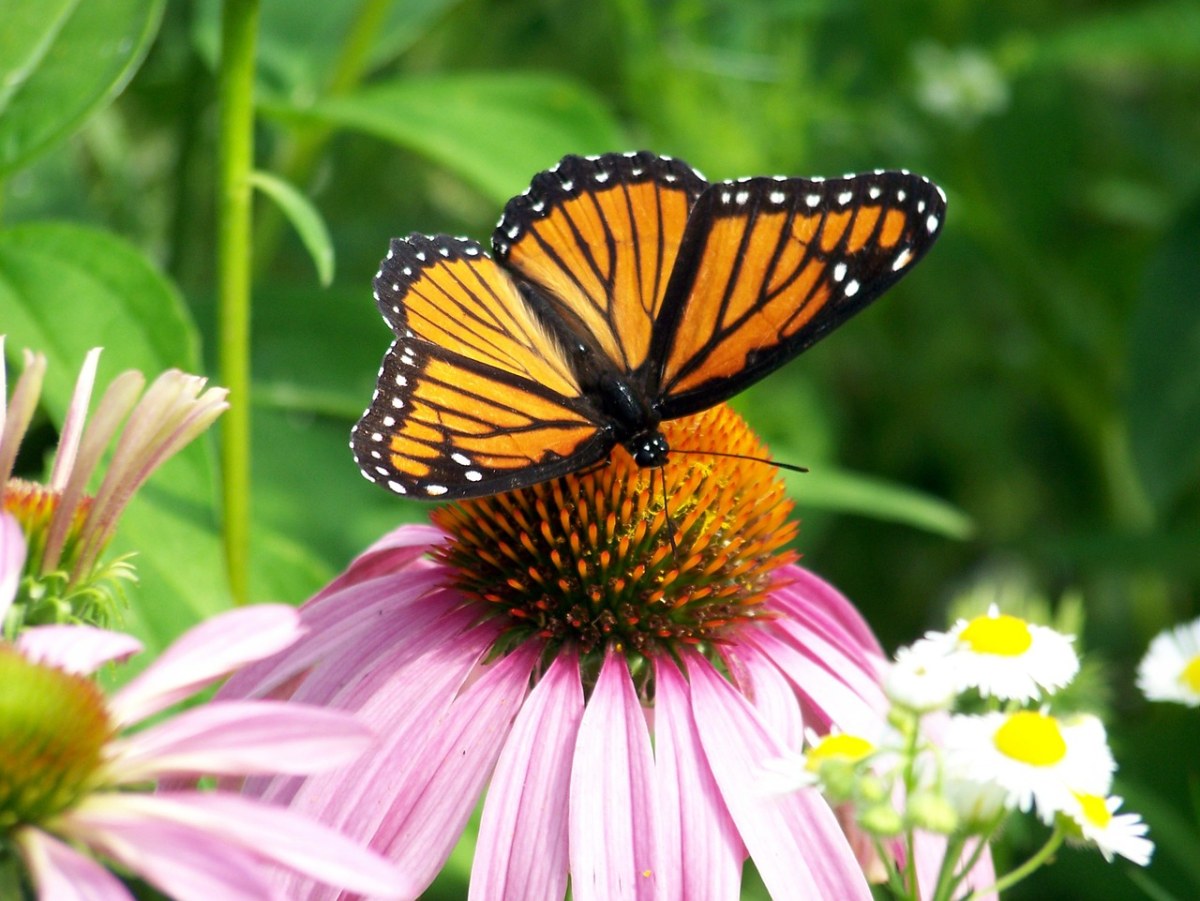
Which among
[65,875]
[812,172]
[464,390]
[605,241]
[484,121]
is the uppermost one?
[812,172]

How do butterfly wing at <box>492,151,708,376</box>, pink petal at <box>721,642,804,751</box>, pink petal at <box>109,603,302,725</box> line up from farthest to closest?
1. butterfly wing at <box>492,151,708,376</box>
2. pink petal at <box>721,642,804,751</box>
3. pink petal at <box>109,603,302,725</box>

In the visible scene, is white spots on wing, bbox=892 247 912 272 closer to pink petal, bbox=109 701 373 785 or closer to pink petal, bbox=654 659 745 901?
pink petal, bbox=654 659 745 901

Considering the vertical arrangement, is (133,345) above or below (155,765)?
above

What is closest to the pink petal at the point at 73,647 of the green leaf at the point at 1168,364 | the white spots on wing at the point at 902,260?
the white spots on wing at the point at 902,260

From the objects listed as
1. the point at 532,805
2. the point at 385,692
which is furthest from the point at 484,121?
the point at 532,805

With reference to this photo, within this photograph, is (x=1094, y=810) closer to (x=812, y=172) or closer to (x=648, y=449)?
(x=648, y=449)

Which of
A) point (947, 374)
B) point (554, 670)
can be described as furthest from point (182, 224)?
point (947, 374)

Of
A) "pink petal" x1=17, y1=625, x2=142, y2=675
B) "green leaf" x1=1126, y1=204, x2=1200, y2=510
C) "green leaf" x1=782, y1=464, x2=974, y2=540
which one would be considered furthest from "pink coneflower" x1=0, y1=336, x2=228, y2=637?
"green leaf" x1=1126, y1=204, x2=1200, y2=510
